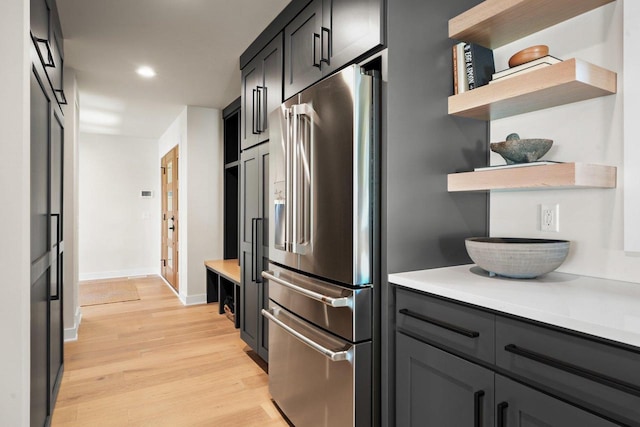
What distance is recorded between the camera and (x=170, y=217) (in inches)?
233

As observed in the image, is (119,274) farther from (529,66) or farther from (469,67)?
(529,66)

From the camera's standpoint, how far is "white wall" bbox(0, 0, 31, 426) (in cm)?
121

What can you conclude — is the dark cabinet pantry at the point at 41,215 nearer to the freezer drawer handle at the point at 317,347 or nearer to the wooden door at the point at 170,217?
the freezer drawer handle at the point at 317,347

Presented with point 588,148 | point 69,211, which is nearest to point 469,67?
point 588,148

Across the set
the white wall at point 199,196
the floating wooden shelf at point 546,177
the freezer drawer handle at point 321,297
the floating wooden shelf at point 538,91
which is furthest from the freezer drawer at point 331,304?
the white wall at point 199,196

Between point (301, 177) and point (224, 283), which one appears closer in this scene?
point (301, 177)

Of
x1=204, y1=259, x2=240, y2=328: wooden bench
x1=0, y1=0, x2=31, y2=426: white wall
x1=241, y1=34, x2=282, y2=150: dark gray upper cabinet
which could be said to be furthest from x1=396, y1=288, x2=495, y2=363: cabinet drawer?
x1=204, y1=259, x2=240, y2=328: wooden bench

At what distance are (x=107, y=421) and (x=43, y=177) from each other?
1.45 m

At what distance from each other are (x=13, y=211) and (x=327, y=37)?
1534mm

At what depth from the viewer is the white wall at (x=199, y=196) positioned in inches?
189

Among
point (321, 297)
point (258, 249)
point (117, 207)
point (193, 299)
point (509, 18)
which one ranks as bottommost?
point (193, 299)

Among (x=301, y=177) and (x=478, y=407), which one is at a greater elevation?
(x=301, y=177)

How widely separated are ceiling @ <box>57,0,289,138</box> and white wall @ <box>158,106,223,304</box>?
280mm

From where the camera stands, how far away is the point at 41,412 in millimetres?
1779
